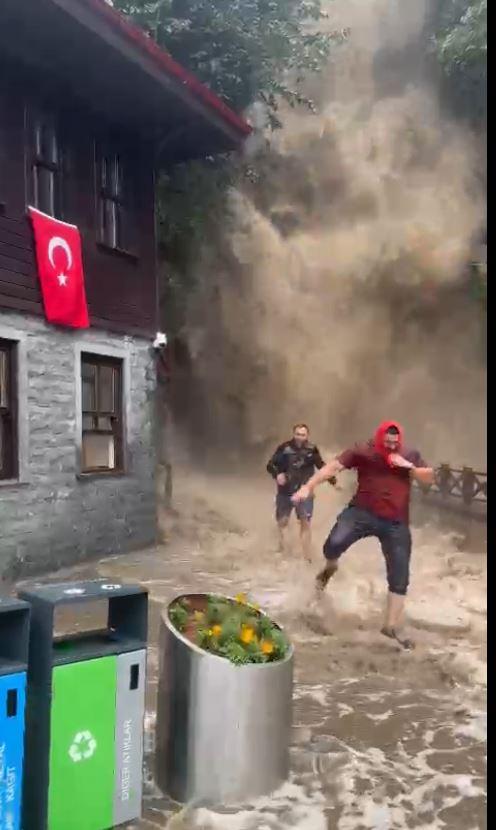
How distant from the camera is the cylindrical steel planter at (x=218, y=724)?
2209 millimetres

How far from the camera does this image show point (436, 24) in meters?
3.64

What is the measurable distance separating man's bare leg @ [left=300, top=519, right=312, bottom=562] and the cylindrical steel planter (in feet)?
4.97

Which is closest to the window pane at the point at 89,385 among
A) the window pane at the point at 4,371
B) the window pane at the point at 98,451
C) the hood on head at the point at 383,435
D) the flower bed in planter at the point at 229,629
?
the window pane at the point at 98,451

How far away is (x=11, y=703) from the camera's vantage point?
6.09ft

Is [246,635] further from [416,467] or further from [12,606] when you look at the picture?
[416,467]

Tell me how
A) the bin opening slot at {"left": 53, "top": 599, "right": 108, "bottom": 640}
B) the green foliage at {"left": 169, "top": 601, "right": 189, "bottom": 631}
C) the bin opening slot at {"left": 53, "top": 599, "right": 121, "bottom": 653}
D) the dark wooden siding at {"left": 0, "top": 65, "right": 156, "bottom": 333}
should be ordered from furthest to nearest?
the dark wooden siding at {"left": 0, "top": 65, "right": 156, "bottom": 333}
the bin opening slot at {"left": 53, "top": 599, "right": 108, "bottom": 640}
the green foliage at {"left": 169, "top": 601, "right": 189, "bottom": 631}
the bin opening slot at {"left": 53, "top": 599, "right": 121, "bottom": 653}

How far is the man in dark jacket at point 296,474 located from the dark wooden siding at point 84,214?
1106mm

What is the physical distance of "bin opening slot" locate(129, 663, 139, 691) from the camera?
6.97ft

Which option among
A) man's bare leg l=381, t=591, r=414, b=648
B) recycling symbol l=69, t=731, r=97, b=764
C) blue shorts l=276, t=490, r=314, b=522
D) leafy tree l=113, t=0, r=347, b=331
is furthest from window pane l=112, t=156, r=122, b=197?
recycling symbol l=69, t=731, r=97, b=764

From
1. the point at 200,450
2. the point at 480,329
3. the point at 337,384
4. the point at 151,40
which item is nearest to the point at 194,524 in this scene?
the point at 200,450

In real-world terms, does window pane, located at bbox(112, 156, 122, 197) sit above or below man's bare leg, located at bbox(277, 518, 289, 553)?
above

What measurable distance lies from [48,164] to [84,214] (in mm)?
287

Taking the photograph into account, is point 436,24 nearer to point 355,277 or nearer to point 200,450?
point 355,277

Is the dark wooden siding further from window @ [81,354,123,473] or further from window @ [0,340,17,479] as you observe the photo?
window @ [0,340,17,479]
